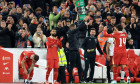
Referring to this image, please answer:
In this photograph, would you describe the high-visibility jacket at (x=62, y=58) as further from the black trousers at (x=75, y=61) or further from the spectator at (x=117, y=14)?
the spectator at (x=117, y=14)

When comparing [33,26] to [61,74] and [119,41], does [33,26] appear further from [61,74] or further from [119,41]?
[119,41]

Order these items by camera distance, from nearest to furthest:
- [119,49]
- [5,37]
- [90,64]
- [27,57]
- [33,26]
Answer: [27,57] < [119,49] < [90,64] < [5,37] < [33,26]

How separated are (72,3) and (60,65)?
262 inches

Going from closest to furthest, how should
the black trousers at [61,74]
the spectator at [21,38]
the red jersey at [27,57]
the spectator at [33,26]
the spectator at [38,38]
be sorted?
1. the red jersey at [27,57]
2. the black trousers at [61,74]
3. the spectator at [21,38]
4. the spectator at [38,38]
5. the spectator at [33,26]

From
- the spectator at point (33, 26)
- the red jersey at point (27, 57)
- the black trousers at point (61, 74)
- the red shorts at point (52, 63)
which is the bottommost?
the black trousers at point (61, 74)

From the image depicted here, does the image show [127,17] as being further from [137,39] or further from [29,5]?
[29,5]

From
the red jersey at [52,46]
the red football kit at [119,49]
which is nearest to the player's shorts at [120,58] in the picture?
the red football kit at [119,49]

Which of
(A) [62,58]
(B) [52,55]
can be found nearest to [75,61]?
(A) [62,58]

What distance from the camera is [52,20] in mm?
16062

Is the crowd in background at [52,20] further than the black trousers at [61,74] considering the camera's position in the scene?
Yes

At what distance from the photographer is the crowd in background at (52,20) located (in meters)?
14.8

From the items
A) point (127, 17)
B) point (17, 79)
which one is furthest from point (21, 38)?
point (127, 17)

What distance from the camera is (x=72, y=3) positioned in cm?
1934

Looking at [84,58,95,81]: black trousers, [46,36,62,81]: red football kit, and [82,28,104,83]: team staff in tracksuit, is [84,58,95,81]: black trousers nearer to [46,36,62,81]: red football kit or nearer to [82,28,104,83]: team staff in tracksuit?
[82,28,104,83]: team staff in tracksuit
